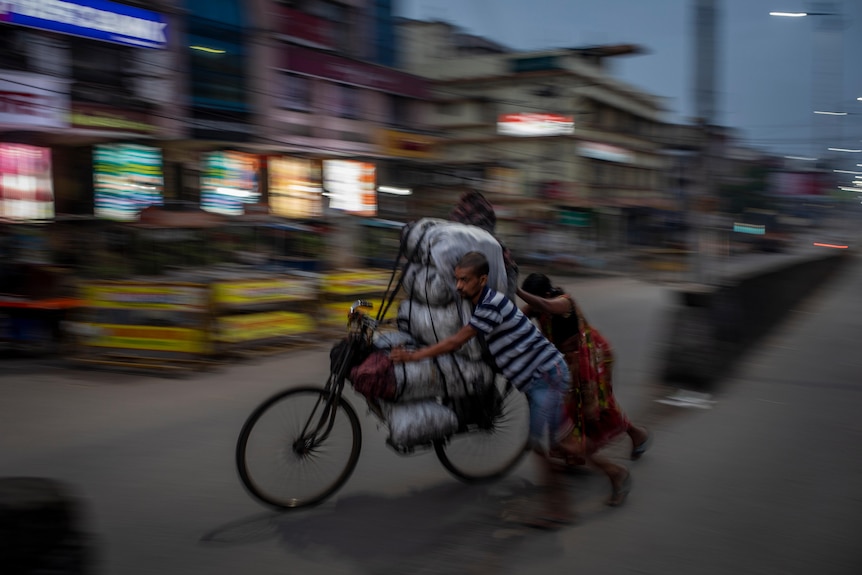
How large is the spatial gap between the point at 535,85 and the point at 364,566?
40311 millimetres

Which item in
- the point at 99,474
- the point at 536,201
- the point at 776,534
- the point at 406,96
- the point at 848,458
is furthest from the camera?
the point at 536,201

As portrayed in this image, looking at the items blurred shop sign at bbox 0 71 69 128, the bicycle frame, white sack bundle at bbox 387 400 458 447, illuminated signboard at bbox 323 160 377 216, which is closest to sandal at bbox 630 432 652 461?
white sack bundle at bbox 387 400 458 447

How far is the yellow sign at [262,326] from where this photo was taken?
8.68 m

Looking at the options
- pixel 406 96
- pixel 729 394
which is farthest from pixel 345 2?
pixel 729 394

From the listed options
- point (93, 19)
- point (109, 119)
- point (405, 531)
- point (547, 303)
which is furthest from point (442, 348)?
point (93, 19)

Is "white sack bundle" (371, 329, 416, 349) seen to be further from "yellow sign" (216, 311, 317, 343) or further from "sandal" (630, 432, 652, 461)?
"yellow sign" (216, 311, 317, 343)

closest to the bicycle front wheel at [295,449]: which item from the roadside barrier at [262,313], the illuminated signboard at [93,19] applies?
the roadside barrier at [262,313]

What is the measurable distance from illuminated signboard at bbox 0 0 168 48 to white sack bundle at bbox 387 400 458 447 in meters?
14.6

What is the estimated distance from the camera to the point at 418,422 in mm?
4113

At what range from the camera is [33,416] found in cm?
624

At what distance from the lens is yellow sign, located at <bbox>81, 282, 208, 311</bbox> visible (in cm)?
819

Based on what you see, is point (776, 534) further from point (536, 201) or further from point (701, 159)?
point (536, 201)

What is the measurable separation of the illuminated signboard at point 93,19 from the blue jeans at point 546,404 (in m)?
14.9

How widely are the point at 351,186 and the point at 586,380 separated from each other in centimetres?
2089
